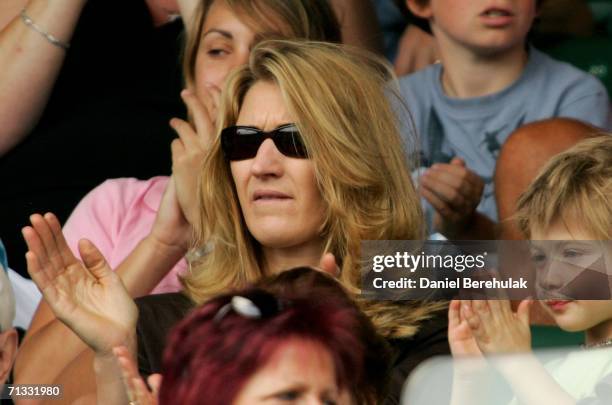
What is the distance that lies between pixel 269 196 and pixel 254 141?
0.41 feet

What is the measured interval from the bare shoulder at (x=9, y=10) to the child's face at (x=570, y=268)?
1.76 metres

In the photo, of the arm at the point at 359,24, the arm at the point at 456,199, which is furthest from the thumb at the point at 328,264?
the arm at the point at 359,24

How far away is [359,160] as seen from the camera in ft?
9.25

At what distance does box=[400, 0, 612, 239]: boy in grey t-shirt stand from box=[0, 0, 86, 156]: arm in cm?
93

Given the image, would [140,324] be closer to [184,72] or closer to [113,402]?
[113,402]

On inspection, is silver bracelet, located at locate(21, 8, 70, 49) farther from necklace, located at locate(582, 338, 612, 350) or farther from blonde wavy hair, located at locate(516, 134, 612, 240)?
necklace, located at locate(582, 338, 612, 350)

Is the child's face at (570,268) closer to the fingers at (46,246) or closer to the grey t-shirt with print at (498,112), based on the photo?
the grey t-shirt with print at (498,112)

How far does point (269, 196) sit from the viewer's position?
2.81 m

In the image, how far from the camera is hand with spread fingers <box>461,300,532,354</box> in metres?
2.33

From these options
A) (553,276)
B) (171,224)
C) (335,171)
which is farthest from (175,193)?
(553,276)

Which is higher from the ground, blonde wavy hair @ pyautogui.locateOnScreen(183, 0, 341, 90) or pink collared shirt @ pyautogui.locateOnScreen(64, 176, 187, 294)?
blonde wavy hair @ pyautogui.locateOnScreen(183, 0, 341, 90)

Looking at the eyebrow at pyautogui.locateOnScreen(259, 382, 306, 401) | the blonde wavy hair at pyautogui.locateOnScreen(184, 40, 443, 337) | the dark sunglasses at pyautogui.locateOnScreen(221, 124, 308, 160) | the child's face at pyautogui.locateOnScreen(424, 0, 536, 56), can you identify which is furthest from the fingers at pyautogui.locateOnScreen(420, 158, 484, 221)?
the eyebrow at pyautogui.locateOnScreen(259, 382, 306, 401)

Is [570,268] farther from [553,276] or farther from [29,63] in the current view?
[29,63]

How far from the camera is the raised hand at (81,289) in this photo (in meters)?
2.57
